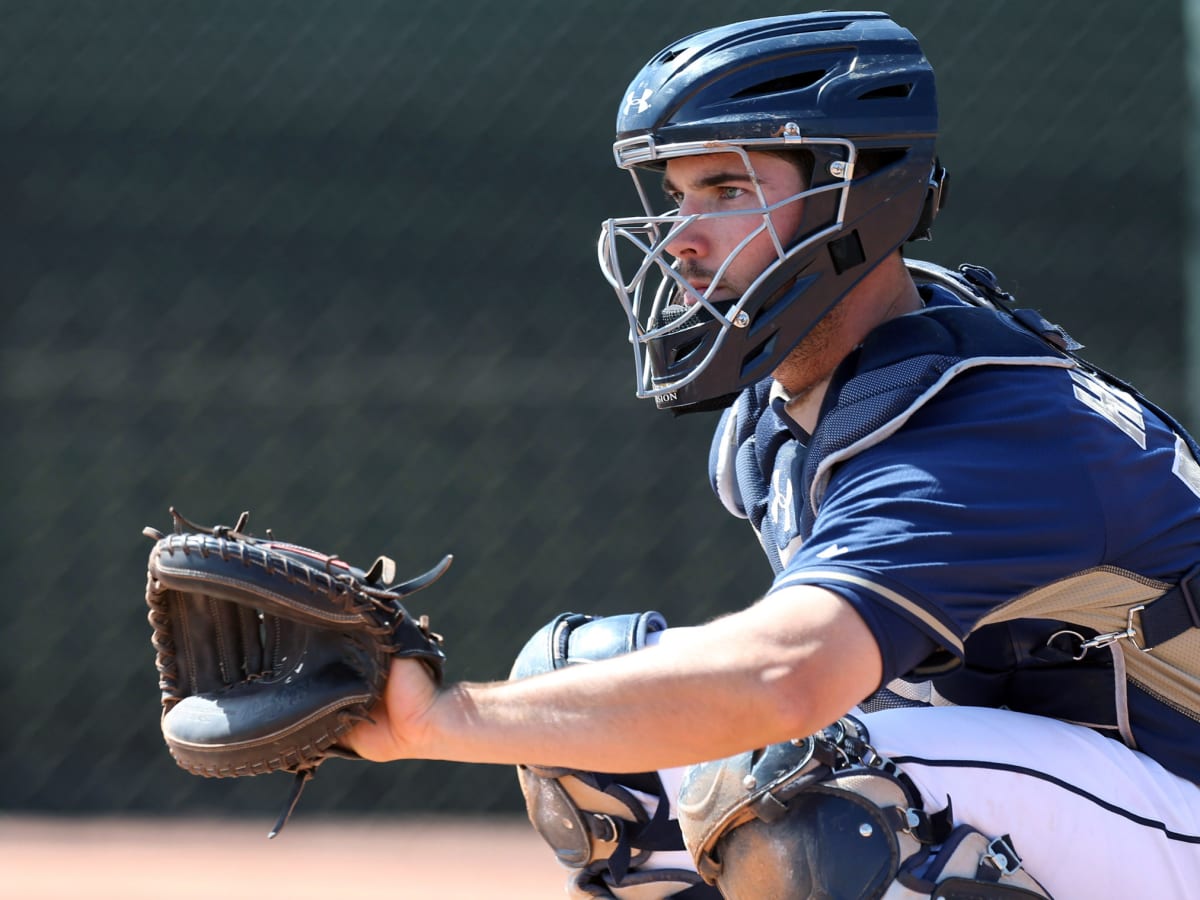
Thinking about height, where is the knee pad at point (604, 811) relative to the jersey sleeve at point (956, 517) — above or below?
below

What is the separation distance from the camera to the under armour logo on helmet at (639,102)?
211 cm

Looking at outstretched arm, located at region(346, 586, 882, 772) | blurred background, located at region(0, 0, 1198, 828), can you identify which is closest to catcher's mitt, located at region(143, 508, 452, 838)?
outstretched arm, located at region(346, 586, 882, 772)

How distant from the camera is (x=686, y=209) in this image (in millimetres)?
2102

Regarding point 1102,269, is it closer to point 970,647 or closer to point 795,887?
point 970,647

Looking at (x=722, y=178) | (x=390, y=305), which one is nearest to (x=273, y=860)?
(x=390, y=305)

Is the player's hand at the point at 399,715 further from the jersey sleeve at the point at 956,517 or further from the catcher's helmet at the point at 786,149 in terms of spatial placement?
the catcher's helmet at the point at 786,149

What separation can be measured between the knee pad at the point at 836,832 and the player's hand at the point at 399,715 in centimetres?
44

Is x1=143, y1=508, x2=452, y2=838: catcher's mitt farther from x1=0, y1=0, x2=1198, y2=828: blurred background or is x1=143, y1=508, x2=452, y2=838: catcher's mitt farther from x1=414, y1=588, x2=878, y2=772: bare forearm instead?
x1=0, y1=0, x2=1198, y2=828: blurred background

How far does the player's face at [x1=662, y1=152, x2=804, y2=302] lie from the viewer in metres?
2.05

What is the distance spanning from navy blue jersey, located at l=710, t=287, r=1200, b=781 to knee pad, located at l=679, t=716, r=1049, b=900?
192 millimetres

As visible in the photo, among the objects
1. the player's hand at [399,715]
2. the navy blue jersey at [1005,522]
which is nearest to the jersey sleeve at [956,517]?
the navy blue jersey at [1005,522]

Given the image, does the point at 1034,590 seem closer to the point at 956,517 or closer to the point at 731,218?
the point at 956,517

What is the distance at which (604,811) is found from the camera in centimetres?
217

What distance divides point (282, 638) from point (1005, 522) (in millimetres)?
857
